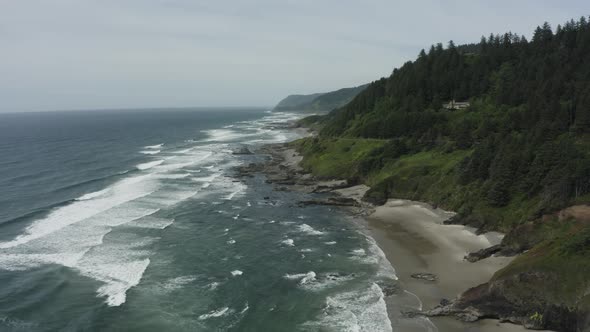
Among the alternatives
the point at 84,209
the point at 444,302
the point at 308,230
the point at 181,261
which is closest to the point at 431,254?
the point at 444,302

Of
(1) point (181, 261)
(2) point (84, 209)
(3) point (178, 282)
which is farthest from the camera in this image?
(2) point (84, 209)

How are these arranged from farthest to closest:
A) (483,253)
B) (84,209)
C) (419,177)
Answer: (419,177) < (84,209) < (483,253)

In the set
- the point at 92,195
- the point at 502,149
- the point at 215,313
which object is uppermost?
the point at 502,149

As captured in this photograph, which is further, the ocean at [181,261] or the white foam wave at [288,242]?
the white foam wave at [288,242]

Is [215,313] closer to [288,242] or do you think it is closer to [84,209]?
[288,242]

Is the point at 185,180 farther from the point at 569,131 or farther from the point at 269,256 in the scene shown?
the point at 569,131

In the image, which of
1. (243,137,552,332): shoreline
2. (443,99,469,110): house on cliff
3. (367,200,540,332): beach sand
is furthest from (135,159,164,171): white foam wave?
(443,99,469,110): house on cliff

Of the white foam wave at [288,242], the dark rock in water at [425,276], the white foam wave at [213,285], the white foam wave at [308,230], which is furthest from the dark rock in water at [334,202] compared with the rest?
the white foam wave at [213,285]

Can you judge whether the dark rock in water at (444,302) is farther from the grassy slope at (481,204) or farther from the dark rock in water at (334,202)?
the dark rock in water at (334,202)
